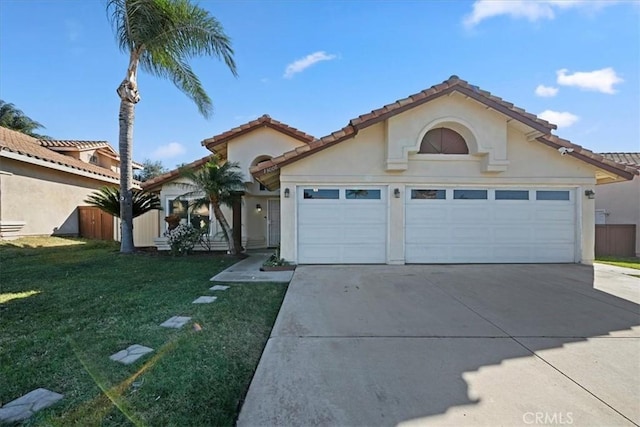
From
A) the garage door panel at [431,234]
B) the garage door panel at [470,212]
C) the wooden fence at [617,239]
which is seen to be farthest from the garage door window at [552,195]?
the wooden fence at [617,239]

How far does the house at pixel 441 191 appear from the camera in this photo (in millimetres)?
9180

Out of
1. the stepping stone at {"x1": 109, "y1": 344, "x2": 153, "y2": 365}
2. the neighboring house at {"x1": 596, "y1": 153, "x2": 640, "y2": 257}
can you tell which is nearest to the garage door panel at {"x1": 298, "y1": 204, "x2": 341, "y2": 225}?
the stepping stone at {"x1": 109, "y1": 344, "x2": 153, "y2": 365}

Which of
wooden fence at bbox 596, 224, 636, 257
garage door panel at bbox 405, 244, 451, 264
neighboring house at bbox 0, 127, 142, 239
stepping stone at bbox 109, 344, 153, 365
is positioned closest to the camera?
stepping stone at bbox 109, 344, 153, 365

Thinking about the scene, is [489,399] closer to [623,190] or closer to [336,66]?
[336,66]

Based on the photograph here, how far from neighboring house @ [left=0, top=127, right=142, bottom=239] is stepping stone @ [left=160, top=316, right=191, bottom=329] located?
13671mm

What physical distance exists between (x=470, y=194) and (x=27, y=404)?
1052 centimetres

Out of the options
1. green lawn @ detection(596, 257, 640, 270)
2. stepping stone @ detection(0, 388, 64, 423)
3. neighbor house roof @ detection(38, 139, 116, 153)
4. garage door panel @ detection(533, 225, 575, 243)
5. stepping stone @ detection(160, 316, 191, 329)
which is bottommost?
green lawn @ detection(596, 257, 640, 270)

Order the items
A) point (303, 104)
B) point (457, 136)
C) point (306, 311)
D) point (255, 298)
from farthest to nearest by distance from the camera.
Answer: point (303, 104) → point (457, 136) → point (255, 298) → point (306, 311)

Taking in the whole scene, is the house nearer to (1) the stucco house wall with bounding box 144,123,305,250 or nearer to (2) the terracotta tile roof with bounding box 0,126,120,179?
(1) the stucco house wall with bounding box 144,123,305,250

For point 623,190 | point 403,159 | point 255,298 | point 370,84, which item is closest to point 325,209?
point 403,159

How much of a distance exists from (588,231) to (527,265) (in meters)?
2.42

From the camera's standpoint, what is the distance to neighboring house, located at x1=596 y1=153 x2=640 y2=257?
48.4 feet

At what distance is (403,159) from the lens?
9062 millimetres

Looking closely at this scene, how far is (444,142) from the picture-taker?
967 centimetres
